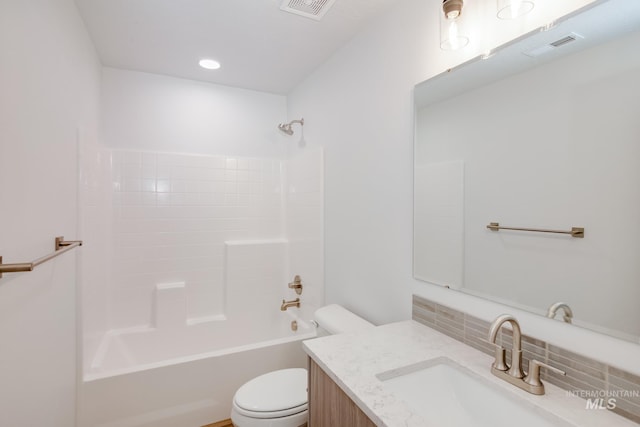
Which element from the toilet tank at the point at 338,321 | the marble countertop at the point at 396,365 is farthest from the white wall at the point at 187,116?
the marble countertop at the point at 396,365

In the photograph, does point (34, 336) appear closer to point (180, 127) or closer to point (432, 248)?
point (432, 248)

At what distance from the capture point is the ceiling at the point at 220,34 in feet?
5.40

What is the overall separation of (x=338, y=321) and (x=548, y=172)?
1202mm

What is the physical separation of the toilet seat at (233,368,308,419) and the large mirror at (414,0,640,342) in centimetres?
90

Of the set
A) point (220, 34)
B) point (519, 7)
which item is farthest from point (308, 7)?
point (519, 7)

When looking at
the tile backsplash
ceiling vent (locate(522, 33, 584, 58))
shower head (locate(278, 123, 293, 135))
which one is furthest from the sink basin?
shower head (locate(278, 123, 293, 135))

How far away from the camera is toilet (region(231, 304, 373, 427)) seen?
145cm

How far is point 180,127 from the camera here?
2.61 meters

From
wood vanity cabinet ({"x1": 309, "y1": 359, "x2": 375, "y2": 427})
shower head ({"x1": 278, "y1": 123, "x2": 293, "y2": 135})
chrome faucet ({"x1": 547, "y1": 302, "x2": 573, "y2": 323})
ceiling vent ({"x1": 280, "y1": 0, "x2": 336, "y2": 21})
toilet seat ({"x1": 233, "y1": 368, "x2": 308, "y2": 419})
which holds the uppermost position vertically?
ceiling vent ({"x1": 280, "y1": 0, "x2": 336, "y2": 21})

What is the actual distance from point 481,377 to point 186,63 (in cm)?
259

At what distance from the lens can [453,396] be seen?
103 centimetres

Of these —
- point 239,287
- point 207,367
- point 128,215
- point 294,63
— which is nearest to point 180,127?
point 128,215

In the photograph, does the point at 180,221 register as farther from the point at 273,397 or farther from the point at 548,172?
the point at 548,172

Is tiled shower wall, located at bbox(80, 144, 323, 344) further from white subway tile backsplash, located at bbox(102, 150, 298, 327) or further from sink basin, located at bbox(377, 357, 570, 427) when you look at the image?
sink basin, located at bbox(377, 357, 570, 427)
